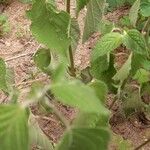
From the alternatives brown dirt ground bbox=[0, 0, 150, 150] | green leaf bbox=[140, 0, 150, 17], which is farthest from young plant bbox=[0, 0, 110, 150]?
green leaf bbox=[140, 0, 150, 17]

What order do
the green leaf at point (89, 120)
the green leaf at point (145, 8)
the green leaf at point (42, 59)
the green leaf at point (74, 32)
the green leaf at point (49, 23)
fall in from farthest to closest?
the green leaf at point (145, 8) → the green leaf at point (42, 59) → the green leaf at point (74, 32) → the green leaf at point (49, 23) → the green leaf at point (89, 120)

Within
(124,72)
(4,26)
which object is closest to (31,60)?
(4,26)

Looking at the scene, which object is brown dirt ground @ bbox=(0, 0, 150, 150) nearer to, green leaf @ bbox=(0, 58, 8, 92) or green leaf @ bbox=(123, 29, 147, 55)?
green leaf @ bbox=(0, 58, 8, 92)

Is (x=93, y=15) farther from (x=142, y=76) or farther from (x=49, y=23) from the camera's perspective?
(x=142, y=76)

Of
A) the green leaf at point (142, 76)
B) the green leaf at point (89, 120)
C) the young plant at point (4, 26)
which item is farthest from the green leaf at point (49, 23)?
the young plant at point (4, 26)

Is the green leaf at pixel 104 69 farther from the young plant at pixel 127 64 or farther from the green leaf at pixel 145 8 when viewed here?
the green leaf at pixel 145 8
